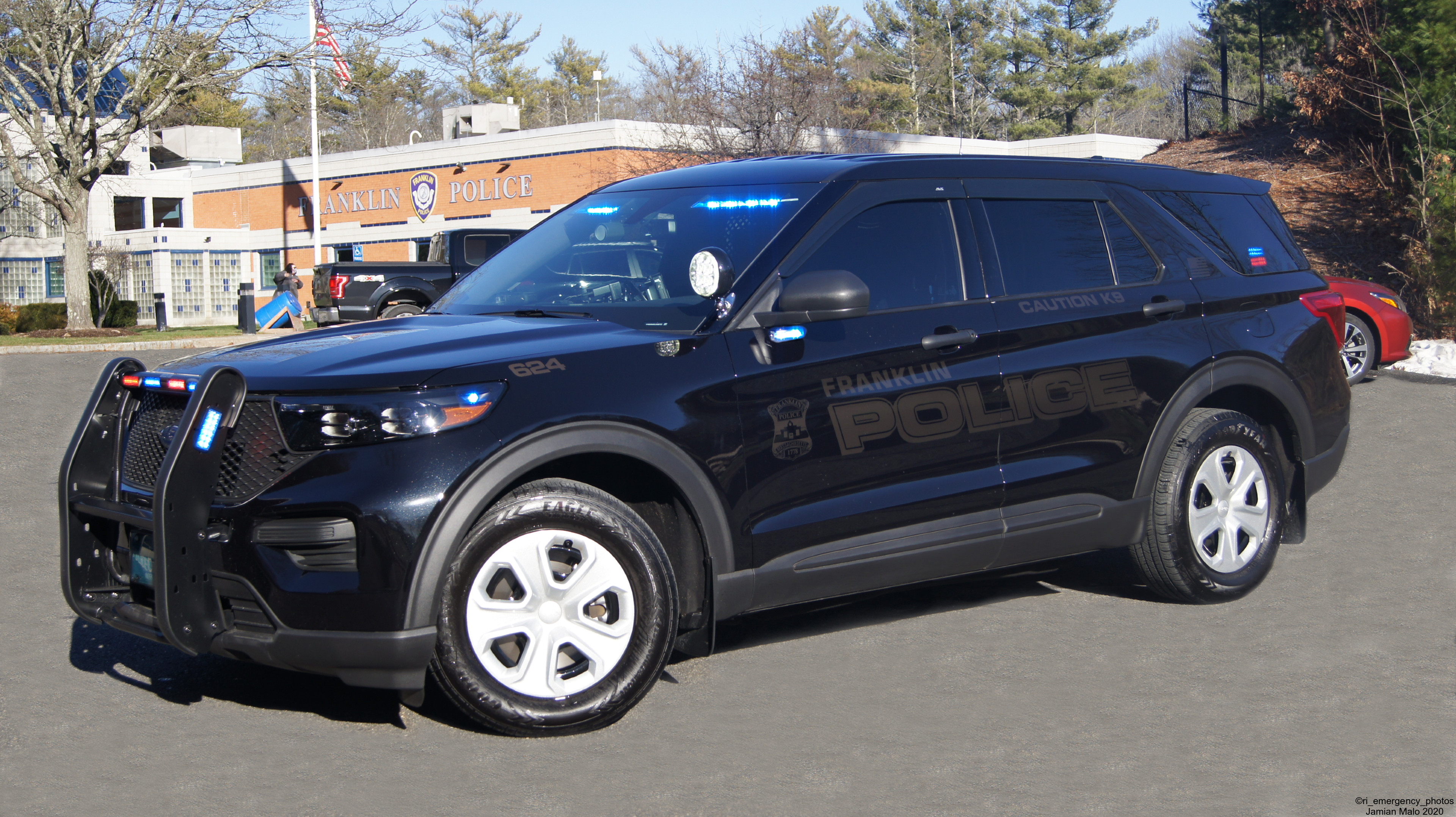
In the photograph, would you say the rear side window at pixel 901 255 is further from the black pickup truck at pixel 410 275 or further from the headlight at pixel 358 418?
the black pickup truck at pixel 410 275

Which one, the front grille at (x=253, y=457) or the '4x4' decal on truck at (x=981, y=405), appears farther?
the '4x4' decal on truck at (x=981, y=405)

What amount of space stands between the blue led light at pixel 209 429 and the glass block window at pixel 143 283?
50.3 metres

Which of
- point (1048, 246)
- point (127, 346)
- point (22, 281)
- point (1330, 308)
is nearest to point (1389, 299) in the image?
point (1330, 308)

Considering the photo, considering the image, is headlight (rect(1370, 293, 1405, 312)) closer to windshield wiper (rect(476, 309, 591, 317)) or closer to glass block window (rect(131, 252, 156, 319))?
windshield wiper (rect(476, 309, 591, 317))

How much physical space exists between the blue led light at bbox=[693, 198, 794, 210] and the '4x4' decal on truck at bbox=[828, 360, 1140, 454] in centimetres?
86

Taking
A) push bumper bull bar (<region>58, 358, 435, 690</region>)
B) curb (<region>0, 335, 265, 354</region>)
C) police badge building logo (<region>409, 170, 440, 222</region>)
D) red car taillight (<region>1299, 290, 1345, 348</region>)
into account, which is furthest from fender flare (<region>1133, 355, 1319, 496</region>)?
police badge building logo (<region>409, 170, 440, 222</region>)

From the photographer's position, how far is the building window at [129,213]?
58.2m

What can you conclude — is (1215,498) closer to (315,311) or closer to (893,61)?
(315,311)

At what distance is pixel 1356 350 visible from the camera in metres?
14.6

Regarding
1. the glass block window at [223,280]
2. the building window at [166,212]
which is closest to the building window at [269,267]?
the glass block window at [223,280]

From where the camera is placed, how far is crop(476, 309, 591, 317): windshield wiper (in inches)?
196

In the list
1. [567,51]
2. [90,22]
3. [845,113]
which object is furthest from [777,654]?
[567,51]

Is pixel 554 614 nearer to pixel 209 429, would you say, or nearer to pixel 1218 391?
pixel 209 429

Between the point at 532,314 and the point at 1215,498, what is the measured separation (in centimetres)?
319
